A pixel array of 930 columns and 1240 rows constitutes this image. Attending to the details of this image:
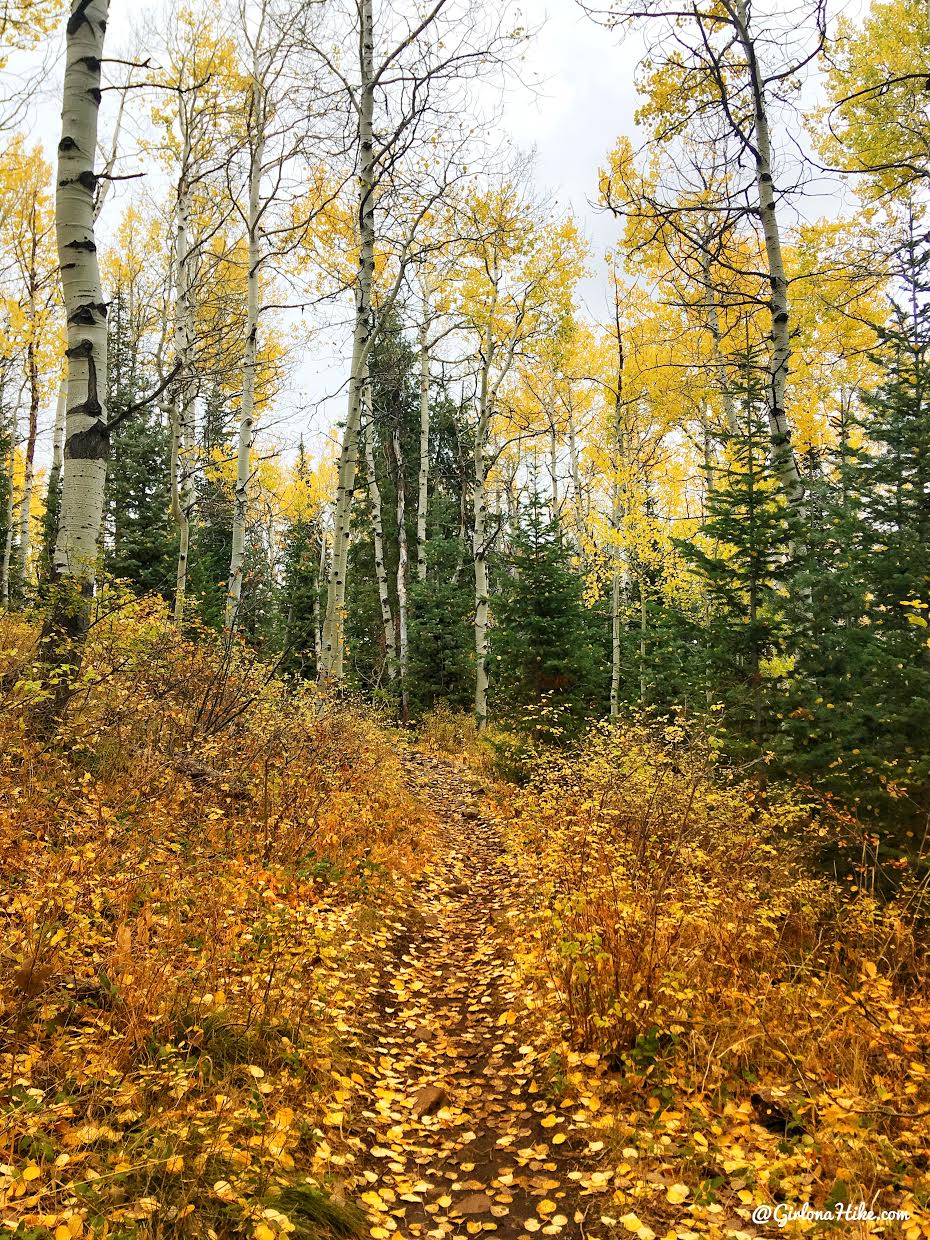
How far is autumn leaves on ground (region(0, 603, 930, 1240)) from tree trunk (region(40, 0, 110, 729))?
0.59 meters

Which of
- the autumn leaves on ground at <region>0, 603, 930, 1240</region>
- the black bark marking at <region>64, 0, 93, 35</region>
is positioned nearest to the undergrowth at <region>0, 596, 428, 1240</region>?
the autumn leaves on ground at <region>0, 603, 930, 1240</region>

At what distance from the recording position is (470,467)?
22.9 meters

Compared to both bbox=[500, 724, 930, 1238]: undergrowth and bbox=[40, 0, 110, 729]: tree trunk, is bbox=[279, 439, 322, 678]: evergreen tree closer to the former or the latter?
bbox=[40, 0, 110, 729]: tree trunk

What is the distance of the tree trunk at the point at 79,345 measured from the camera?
4617mm

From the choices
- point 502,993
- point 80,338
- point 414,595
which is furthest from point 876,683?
point 414,595

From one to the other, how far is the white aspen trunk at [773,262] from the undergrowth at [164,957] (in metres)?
5.71

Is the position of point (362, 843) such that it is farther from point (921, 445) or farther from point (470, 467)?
point (470, 467)

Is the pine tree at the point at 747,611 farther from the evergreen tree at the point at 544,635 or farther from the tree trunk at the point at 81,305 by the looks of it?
the tree trunk at the point at 81,305

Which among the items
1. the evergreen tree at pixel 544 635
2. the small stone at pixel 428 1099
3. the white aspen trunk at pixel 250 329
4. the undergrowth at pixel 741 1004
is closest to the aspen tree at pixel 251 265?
the white aspen trunk at pixel 250 329

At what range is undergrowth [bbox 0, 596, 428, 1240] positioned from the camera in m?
2.14

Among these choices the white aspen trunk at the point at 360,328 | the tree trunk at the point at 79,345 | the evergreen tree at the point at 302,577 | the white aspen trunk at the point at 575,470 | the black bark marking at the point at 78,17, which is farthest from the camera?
the evergreen tree at the point at 302,577

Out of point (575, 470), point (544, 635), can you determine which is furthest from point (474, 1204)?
point (575, 470)

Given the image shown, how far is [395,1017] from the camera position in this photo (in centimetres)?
410

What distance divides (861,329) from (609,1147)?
16.2 meters
